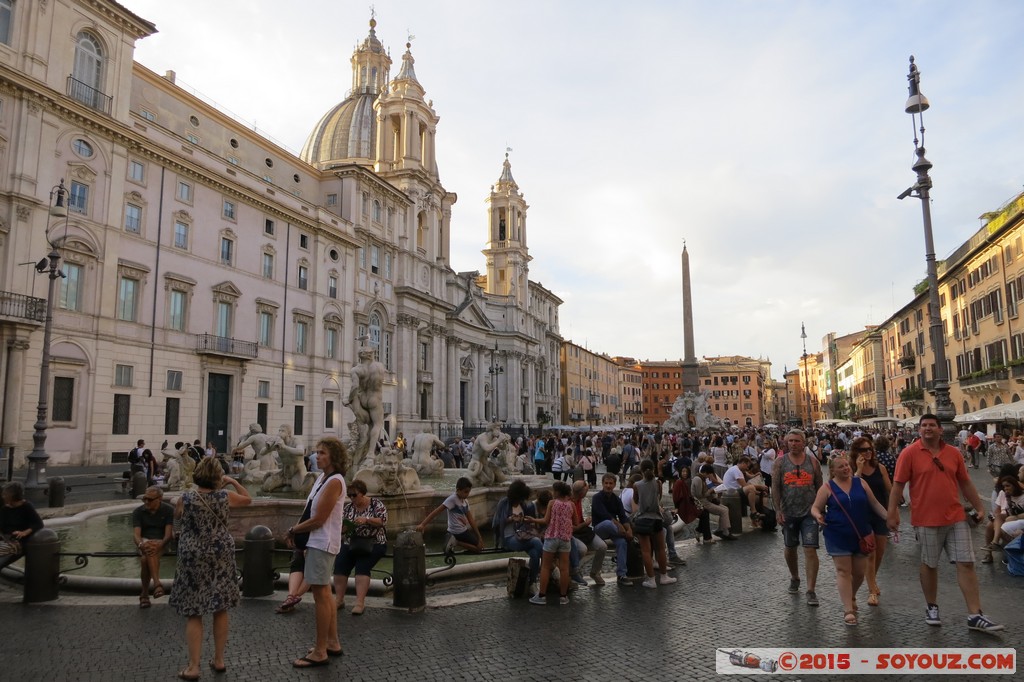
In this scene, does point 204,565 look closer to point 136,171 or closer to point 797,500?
point 797,500

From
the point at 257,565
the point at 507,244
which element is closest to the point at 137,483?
the point at 257,565

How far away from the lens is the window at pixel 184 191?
2917 cm

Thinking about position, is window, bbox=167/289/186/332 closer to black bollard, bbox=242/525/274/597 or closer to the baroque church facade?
the baroque church facade

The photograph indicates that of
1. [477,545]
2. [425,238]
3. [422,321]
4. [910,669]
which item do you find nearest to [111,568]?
[477,545]

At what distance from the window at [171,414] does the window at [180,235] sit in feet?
21.7

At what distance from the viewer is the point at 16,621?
602cm

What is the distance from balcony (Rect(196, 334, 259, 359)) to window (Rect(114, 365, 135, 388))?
11.3ft

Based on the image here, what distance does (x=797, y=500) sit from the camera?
6711mm

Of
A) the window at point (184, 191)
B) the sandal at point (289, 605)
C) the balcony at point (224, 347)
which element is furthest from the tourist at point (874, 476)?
the window at point (184, 191)

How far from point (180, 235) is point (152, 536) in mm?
25644

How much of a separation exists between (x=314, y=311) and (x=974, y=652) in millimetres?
34942

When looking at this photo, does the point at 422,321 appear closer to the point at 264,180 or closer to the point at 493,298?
the point at 264,180

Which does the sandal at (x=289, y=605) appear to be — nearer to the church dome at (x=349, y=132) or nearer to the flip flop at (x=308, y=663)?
the flip flop at (x=308, y=663)

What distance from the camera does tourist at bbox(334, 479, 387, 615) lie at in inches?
239
